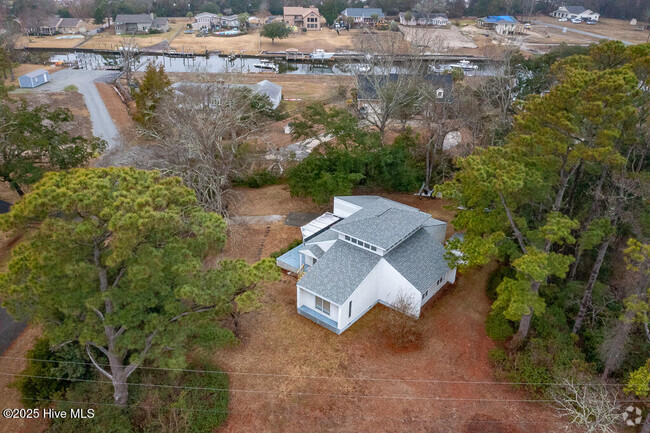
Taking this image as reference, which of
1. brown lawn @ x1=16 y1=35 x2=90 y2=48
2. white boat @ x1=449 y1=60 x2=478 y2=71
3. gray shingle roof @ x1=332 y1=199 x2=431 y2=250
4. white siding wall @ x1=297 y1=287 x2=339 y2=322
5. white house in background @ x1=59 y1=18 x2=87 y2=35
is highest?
white house in background @ x1=59 y1=18 x2=87 y2=35

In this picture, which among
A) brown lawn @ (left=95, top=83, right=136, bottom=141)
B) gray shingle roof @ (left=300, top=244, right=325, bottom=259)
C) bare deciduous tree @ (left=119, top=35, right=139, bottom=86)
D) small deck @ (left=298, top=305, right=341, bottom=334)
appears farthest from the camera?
bare deciduous tree @ (left=119, top=35, right=139, bottom=86)

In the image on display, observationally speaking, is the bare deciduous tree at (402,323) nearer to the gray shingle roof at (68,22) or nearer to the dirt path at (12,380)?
the dirt path at (12,380)

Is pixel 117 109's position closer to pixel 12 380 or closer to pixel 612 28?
pixel 12 380

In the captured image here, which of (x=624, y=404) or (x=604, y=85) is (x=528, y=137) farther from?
(x=624, y=404)

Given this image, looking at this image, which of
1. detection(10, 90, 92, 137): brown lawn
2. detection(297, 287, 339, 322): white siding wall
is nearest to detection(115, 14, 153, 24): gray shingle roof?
detection(10, 90, 92, 137): brown lawn

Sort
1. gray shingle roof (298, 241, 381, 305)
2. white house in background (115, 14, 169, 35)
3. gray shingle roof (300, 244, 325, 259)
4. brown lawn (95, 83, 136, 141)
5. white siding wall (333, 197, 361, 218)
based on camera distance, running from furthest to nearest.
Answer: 1. white house in background (115, 14, 169, 35)
2. brown lawn (95, 83, 136, 141)
3. white siding wall (333, 197, 361, 218)
4. gray shingle roof (300, 244, 325, 259)
5. gray shingle roof (298, 241, 381, 305)

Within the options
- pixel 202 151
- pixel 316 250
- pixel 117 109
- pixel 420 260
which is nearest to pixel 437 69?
pixel 117 109

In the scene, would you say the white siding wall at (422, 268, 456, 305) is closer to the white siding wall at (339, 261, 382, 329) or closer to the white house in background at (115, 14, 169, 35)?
the white siding wall at (339, 261, 382, 329)
